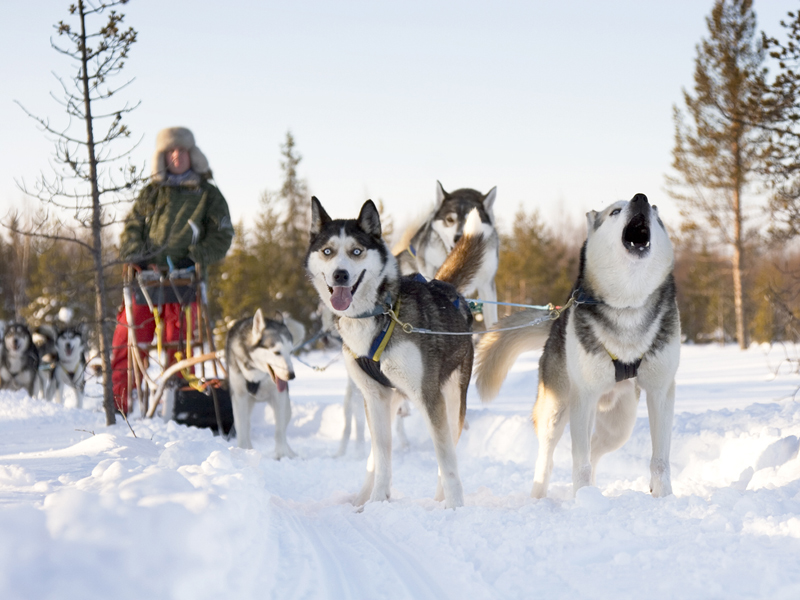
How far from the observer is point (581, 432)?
3293 mm

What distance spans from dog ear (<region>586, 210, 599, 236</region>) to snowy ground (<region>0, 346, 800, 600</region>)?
1.25m

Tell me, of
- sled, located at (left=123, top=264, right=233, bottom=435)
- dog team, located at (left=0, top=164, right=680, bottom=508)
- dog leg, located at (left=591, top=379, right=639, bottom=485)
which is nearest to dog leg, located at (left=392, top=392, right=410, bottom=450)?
sled, located at (left=123, top=264, right=233, bottom=435)

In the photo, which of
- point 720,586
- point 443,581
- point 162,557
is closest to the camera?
point 162,557

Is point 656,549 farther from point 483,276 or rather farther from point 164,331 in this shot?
point 164,331

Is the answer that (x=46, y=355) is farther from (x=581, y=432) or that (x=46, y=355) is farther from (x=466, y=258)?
(x=581, y=432)

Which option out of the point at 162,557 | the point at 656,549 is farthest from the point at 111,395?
the point at 656,549

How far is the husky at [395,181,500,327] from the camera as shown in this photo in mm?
5766

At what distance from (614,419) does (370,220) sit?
64.7 inches

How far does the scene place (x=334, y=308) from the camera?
134 inches

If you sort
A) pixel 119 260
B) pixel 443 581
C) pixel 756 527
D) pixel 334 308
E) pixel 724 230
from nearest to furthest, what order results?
pixel 443 581 → pixel 756 527 → pixel 334 308 → pixel 119 260 → pixel 724 230

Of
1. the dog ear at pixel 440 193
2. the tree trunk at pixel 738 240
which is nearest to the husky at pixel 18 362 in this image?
the dog ear at pixel 440 193

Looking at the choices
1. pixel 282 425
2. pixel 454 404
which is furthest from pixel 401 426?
pixel 454 404

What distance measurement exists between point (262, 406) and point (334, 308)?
16.1 ft

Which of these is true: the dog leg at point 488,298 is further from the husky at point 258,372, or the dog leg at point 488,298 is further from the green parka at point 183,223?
the green parka at point 183,223
